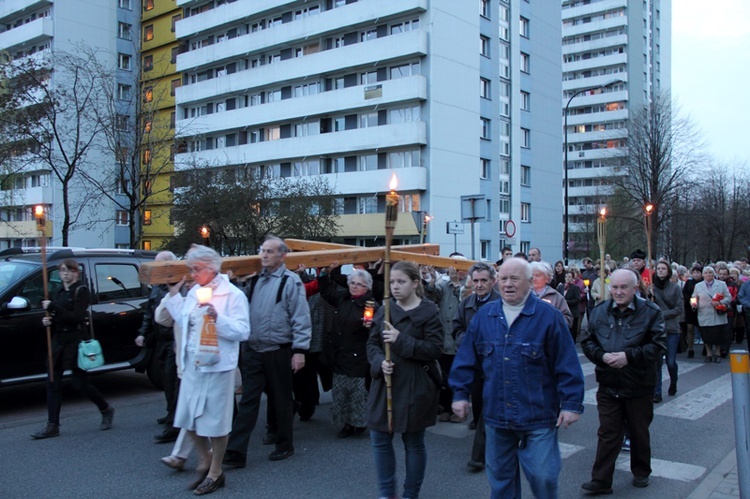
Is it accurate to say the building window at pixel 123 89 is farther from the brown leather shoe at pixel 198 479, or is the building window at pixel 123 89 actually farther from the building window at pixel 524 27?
the building window at pixel 524 27

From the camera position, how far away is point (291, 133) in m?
43.7

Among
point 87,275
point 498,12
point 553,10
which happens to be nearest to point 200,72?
point 498,12

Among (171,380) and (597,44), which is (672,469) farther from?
(597,44)

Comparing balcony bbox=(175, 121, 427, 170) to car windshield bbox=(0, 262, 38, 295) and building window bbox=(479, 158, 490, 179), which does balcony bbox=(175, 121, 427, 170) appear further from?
car windshield bbox=(0, 262, 38, 295)

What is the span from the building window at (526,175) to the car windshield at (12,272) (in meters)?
41.0

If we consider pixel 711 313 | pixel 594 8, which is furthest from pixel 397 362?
pixel 594 8

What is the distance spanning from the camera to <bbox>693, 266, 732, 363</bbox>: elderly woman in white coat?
13.0 metres

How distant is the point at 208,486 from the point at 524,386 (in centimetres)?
289

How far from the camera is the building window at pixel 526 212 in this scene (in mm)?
46719

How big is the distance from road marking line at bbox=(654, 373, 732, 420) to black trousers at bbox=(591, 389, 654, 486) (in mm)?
3029

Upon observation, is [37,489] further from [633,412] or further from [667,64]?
[667,64]

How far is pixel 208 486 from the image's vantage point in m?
5.47

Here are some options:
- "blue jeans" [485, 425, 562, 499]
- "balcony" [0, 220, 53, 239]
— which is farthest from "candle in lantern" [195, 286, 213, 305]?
"balcony" [0, 220, 53, 239]

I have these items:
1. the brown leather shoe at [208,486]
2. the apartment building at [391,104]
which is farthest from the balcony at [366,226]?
the brown leather shoe at [208,486]
